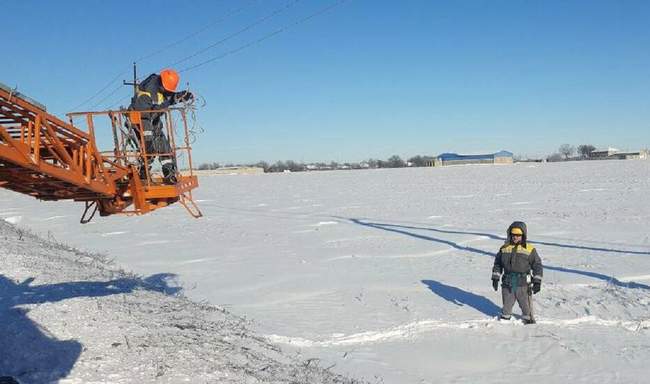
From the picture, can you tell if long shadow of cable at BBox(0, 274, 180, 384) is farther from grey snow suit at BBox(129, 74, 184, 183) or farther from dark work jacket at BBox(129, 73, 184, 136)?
dark work jacket at BBox(129, 73, 184, 136)

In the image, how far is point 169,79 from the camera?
21.1ft

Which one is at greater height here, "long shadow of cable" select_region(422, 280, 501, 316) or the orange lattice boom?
the orange lattice boom

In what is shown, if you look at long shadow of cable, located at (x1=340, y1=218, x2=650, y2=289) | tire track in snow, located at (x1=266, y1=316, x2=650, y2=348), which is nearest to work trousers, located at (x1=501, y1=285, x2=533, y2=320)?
tire track in snow, located at (x1=266, y1=316, x2=650, y2=348)

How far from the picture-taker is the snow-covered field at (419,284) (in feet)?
21.1

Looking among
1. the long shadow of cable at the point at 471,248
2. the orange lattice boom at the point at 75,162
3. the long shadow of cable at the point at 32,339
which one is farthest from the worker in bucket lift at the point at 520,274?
the long shadow of cable at the point at 32,339

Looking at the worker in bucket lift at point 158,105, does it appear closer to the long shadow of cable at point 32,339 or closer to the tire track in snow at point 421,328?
the long shadow of cable at point 32,339

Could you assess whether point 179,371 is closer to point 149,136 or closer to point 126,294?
point 149,136

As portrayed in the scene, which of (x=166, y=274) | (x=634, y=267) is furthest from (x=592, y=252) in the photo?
(x=166, y=274)

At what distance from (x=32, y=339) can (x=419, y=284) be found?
20.6 feet

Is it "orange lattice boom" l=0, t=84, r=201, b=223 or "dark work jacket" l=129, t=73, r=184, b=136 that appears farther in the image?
"dark work jacket" l=129, t=73, r=184, b=136

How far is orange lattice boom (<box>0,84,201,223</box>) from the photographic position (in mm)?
4492

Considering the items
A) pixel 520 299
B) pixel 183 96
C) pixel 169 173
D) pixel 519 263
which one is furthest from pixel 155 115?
pixel 520 299

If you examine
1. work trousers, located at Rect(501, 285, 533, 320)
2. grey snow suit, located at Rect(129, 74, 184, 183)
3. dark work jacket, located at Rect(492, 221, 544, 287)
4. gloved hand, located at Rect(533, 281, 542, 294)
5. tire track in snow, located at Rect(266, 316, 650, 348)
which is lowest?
tire track in snow, located at Rect(266, 316, 650, 348)

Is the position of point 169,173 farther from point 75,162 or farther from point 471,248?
point 471,248
